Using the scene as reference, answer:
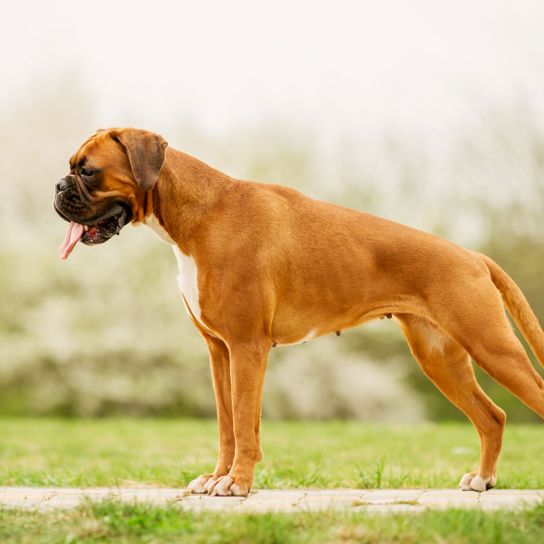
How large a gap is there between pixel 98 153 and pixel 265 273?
1.12 m

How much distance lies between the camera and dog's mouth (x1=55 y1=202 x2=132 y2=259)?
15.5 feet

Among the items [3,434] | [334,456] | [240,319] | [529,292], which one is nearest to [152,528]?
[240,319]

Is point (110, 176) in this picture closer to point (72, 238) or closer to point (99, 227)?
point (99, 227)

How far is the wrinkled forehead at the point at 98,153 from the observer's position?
15.3 ft

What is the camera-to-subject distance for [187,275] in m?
4.80

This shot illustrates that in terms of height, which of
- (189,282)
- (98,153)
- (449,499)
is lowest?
(449,499)

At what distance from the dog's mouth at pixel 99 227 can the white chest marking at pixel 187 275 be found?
0.54ft

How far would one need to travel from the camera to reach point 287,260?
4.84 meters

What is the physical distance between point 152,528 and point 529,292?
1362 cm

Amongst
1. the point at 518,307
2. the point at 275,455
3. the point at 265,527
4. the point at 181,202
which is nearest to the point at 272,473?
the point at 275,455

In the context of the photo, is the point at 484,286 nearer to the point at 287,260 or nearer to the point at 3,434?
the point at 287,260

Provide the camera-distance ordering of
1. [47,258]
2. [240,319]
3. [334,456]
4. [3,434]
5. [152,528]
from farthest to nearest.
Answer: [47,258] < [3,434] < [334,456] < [240,319] < [152,528]

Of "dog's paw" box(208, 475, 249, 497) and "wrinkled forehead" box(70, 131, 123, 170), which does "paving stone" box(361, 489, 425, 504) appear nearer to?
"dog's paw" box(208, 475, 249, 497)

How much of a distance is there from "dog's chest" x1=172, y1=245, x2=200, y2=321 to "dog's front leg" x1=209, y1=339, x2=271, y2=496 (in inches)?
12.8
